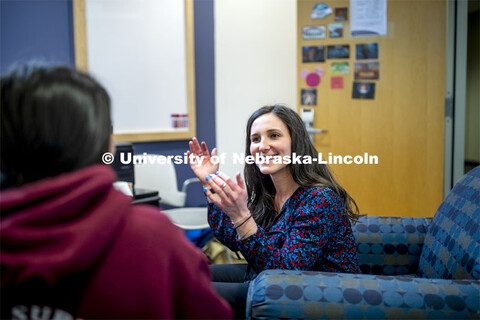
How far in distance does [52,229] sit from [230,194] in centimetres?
83

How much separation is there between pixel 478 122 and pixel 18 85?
8.22 m

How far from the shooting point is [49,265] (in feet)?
1.98

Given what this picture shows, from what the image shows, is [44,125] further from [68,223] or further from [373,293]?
[373,293]

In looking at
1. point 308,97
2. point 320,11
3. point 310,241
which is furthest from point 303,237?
point 320,11

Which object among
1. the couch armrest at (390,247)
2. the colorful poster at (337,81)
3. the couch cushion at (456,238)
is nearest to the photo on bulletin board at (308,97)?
the colorful poster at (337,81)

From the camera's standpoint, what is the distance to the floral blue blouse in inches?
57.2

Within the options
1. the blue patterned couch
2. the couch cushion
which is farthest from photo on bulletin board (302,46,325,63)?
the blue patterned couch

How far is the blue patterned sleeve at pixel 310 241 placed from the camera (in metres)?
1.45

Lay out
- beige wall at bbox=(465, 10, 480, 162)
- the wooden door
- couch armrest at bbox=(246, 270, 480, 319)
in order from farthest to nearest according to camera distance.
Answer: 1. beige wall at bbox=(465, 10, 480, 162)
2. the wooden door
3. couch armrest at bbox=(246, 270, 480, 319)

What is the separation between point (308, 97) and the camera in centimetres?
350

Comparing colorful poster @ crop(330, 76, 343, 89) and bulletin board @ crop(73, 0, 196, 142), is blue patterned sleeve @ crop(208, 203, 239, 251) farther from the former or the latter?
colorful poster @ crop(330, 76, 343, 89)

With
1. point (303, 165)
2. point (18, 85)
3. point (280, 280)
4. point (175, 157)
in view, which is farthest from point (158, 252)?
point (175, 157)

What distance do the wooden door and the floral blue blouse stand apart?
1.97 meters

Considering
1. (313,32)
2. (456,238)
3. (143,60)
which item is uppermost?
(313,32)
